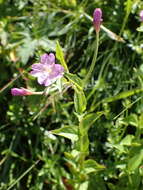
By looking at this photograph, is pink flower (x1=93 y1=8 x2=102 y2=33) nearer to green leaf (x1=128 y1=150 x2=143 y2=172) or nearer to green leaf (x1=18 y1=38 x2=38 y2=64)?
green leaf (x1=128 y1=150 x2=143 y2=172)

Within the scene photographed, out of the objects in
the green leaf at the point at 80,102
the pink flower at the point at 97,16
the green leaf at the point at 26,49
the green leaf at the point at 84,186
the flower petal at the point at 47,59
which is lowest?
the green leaf at the point at 84,186

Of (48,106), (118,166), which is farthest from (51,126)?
(118,166)

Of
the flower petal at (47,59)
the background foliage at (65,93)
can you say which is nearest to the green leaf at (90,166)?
the background foliage at (65,93)

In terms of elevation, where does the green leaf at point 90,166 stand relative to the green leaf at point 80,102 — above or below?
below

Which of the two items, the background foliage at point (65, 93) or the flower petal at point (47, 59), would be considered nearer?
the flower petal at point (47, 59)

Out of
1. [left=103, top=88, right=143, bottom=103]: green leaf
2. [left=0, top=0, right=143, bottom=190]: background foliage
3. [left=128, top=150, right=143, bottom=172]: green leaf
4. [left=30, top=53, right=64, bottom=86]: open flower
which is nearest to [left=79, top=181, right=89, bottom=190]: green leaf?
[left=0, top=0, right=143, bottom=190]: background foliage

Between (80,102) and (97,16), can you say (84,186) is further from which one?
(97,16)

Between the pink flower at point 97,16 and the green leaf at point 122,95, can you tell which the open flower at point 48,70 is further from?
the green leaf at point 122,95
